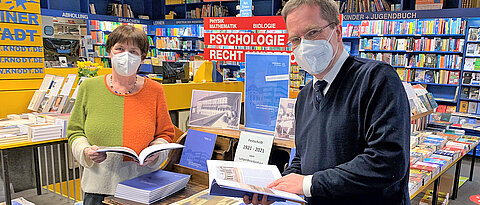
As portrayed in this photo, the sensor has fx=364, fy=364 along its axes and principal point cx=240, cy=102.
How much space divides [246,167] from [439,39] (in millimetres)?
6458

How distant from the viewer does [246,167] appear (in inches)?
58.4

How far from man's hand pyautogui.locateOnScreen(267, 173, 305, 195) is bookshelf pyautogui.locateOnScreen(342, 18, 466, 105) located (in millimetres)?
6144

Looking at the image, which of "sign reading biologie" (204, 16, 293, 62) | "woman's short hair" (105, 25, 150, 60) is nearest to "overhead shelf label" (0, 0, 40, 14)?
"sign reading biologie" (204, 16, 293, 62)

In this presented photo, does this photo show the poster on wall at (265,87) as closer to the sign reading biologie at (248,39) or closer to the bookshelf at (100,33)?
the sign reading biologie at (248,39)

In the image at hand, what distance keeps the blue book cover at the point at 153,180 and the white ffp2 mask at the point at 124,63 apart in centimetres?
59

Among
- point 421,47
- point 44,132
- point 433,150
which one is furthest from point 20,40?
point 421,47

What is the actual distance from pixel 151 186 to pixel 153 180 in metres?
0.09

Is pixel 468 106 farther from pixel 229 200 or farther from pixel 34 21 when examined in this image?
pixel 34 21

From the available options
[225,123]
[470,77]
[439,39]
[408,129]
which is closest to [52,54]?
[225,123]

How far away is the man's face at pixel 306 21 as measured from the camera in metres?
1.12

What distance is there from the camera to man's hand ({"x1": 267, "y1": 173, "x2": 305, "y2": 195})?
3.59ft

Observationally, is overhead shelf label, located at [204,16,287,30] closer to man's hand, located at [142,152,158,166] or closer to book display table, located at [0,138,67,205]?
man's hand, located at [142,152,158,166]

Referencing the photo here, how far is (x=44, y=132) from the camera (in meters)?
2.67

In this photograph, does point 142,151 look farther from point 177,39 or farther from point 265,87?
point 177,39
